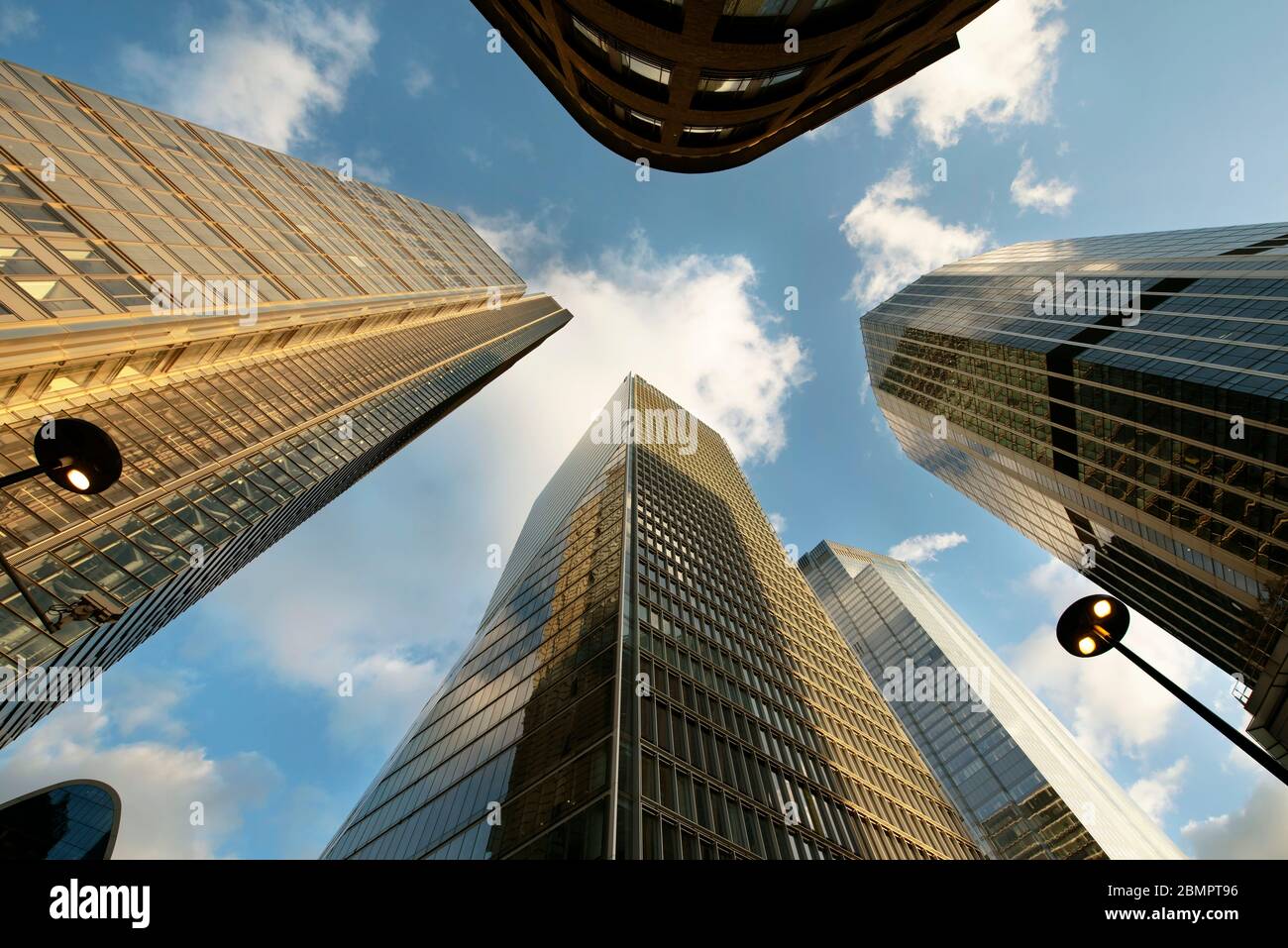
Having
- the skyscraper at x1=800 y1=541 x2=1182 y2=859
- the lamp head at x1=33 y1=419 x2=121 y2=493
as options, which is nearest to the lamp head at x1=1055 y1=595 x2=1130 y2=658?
the lamp head at x1=33 y1=419 x2=121 y2=493

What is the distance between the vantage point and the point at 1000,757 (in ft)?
282

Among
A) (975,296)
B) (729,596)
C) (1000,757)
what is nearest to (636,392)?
(975,296)

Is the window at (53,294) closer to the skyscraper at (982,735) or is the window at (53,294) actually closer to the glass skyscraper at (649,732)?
the glass skyscraper at (649,732)

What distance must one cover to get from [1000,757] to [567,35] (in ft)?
345

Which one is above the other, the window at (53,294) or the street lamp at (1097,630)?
the window at (53,294)

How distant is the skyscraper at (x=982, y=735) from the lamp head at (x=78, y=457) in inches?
2980

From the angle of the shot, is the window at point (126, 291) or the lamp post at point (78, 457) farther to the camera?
the window at point (126, 291)

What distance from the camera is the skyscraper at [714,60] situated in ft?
60.6

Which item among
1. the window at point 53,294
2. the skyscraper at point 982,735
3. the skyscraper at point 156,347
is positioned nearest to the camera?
the window at point 53,294

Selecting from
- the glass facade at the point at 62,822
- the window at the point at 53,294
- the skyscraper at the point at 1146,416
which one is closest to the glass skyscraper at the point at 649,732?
the glass facade at the point at 62,822

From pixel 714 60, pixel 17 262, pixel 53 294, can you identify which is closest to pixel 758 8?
pixel 714 60

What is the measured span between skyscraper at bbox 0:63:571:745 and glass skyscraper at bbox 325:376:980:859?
17.0 m

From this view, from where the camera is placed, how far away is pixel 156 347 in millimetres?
33875

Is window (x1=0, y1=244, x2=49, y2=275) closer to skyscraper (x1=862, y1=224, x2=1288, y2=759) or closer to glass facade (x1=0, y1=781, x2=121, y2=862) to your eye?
glass facade (x1=0, y1=781, x2=121, y2=862)
